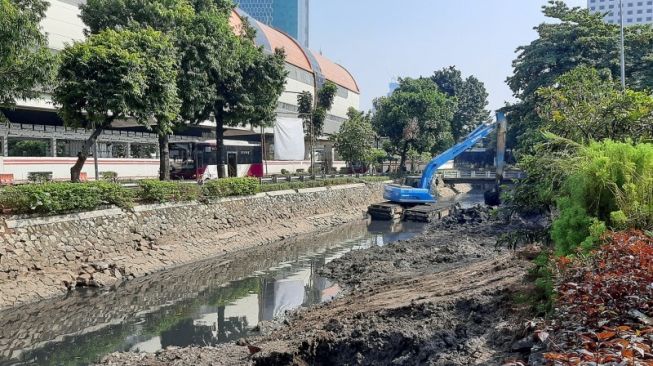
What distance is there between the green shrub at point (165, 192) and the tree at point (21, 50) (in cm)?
537

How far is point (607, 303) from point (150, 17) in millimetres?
23842

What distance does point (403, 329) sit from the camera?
874 centimetres

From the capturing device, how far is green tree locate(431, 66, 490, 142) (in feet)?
238

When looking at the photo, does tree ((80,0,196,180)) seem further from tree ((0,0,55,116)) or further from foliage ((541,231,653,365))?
foliage ((541,231,653,365))

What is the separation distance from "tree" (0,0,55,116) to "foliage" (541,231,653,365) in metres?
15.3

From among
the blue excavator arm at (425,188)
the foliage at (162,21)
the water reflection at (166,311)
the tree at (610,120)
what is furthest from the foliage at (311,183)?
the tree at (610,120)

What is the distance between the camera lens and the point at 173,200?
22219 millimetres

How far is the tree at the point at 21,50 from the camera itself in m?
14.9

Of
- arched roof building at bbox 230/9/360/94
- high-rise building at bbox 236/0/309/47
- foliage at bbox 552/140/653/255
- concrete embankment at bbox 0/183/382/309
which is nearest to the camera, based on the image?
foliage at bbox 552/140/653/255

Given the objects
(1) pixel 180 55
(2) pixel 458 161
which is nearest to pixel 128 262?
(1) pixel 180 55

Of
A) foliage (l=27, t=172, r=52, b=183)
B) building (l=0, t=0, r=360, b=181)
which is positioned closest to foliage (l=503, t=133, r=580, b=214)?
building (l=0, t=0, r=360, b=181)

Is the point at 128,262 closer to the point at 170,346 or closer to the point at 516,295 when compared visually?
the point at 170,346

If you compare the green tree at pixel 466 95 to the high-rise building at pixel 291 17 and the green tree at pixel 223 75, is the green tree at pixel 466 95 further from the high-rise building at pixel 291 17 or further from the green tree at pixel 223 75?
the green tree at pixel 223 75

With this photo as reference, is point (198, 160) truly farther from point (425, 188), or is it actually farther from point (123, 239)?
point (123, 239)
